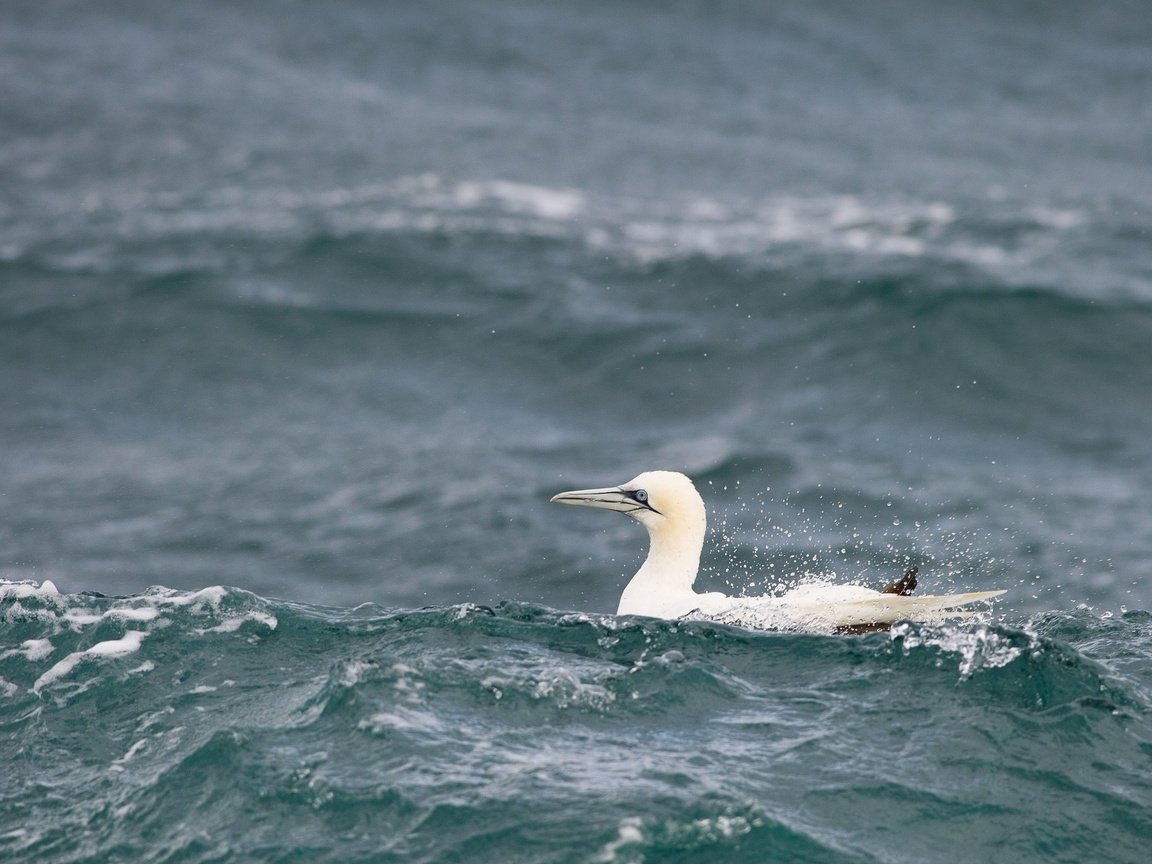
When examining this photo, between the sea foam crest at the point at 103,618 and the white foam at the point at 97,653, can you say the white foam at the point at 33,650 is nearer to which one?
the sea foam crest at the point at 103,618

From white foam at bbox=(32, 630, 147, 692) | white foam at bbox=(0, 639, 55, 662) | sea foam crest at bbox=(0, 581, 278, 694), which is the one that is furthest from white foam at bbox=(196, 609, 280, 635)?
white foam at bbox=(0, 639, 55, 662)

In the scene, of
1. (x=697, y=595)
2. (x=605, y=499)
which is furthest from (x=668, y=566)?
(x=605, y=499)

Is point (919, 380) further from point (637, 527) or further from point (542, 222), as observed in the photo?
point (542, 222)

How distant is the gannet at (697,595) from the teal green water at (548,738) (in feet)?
1.00

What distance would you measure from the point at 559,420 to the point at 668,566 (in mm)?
5979

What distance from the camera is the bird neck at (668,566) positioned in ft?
32.2

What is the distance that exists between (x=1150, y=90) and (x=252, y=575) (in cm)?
1672

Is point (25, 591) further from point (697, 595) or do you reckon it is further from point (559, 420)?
point (559, 420)

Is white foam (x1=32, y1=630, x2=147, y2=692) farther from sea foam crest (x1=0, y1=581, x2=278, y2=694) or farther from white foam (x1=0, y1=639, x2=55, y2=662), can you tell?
white foam (x1=0, y1=639, x2=55, y2=662)

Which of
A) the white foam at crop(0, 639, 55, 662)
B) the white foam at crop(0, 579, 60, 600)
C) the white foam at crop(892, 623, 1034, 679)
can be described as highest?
the white foam at crop(892, 623, 1034, 679)

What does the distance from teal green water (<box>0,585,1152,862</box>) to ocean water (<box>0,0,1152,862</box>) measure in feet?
0.08

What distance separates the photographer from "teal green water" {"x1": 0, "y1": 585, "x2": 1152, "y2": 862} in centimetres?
669

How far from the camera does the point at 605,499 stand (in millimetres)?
10266

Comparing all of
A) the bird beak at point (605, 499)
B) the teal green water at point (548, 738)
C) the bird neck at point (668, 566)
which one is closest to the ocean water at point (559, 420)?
the teal green water at point (548, 738)
